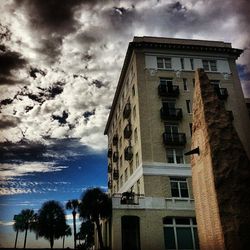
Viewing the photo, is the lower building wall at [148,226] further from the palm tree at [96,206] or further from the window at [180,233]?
the palm tree at [96,206]

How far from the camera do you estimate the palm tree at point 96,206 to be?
29773 mm

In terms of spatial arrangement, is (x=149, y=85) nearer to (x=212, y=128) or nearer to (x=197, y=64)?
(x=197, y=64)

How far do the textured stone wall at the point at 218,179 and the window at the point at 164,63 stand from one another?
88.8 ft

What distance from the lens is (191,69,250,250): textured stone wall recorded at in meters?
8.36

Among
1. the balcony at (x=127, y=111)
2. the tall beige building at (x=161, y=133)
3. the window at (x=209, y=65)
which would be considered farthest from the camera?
the balcony at (x=127, y=111)

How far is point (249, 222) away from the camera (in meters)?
8.33

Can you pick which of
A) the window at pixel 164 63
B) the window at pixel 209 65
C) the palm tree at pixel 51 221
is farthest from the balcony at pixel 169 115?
the palm tree at pixel 51 221

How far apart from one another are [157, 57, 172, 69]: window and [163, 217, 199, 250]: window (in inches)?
733

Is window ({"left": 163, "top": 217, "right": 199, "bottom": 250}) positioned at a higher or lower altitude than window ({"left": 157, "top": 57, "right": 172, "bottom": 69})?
lower

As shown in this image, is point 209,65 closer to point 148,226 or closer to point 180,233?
point 180,233

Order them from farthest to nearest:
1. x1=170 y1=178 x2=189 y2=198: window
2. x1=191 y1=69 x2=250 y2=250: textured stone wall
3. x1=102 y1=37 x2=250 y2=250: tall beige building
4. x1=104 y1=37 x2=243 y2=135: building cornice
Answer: x1=104 y1=37 x2=243 y2=135: building cornice → x1=170 y1=178 x2=189 y2=198: window → x1=102 y1=37 x2=250 y2=250: tall beige building → x1=191 y1=69 x2=250 y2=250: textured stone wall

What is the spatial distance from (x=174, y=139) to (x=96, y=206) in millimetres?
11171

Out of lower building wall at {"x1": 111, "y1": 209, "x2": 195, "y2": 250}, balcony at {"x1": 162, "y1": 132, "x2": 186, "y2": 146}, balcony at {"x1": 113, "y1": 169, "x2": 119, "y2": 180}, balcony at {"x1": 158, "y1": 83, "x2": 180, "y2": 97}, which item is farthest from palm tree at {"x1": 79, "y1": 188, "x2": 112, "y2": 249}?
balcony at {"x1": 113, "y1": 169, "x2": 119, "y2": 180}

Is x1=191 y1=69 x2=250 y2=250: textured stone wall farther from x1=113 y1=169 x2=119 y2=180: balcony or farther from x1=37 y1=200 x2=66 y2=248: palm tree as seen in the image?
x1=37 y1=200 x2=66 y2=248: palm tree
